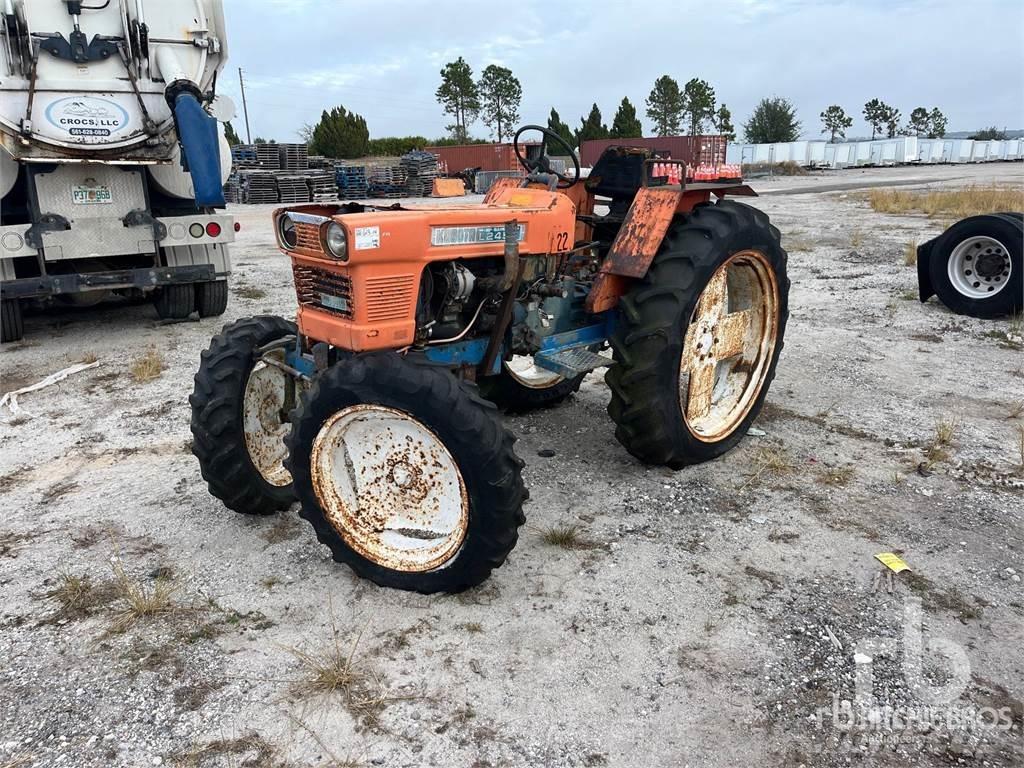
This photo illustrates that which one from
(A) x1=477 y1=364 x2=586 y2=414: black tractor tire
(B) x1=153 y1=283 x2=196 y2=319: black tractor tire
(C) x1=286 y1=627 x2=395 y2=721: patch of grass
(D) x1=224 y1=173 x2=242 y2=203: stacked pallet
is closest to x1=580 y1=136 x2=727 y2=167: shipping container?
(D) x1=224 y1=173 x2=242 y2=203: stacked pallet

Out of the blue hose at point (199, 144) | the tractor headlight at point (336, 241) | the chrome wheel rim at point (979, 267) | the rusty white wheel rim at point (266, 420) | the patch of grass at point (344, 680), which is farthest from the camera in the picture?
the chrome wheel rim at point (979, 267)

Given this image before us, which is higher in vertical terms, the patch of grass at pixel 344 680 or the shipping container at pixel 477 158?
the shipping container at pixel 477 158

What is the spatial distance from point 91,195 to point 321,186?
1856 centimetres

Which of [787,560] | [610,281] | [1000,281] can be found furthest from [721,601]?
[1000,281]

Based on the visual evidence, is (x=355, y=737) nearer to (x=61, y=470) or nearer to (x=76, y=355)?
(x=61, y=470)

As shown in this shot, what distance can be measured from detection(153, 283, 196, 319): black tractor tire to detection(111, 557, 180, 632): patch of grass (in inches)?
197

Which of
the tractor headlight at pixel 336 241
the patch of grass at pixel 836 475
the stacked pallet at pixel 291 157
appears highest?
the stacked pallet at pixel 291 157

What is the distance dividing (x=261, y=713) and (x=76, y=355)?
17.4 ft

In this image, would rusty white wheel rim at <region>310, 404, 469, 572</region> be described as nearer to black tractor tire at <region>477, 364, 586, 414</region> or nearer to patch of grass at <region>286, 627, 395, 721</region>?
patch of grass at <region>286, 627, 395, 721</region>

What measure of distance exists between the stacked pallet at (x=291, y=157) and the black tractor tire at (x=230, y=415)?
77.5 ft

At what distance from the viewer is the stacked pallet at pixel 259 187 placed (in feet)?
77.8

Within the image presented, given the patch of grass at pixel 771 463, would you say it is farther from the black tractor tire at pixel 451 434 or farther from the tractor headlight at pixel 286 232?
the tractor headlight at pixel 286 232

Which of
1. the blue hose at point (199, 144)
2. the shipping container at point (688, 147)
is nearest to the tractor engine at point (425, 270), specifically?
the blue hose at point (199, 144)

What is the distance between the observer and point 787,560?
324 cm
